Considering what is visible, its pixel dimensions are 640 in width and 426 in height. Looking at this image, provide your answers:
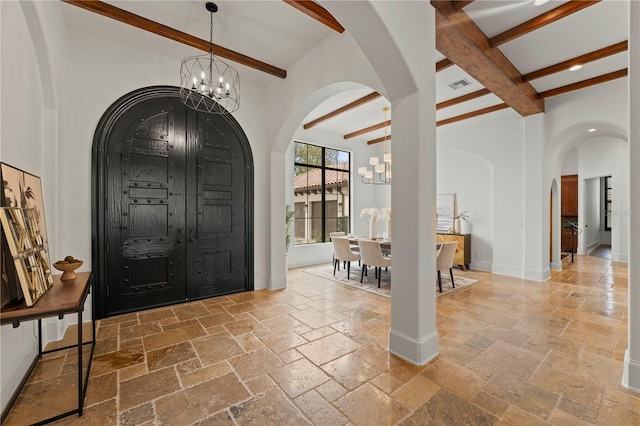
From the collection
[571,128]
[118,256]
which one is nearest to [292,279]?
[118,256]


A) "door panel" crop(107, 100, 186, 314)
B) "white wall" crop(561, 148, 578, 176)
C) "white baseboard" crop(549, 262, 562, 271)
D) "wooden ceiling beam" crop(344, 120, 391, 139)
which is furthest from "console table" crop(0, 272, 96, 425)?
"white wall" crop(561, 148, 578, 176)

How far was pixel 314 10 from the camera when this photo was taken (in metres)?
2.86

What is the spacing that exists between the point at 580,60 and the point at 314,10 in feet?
12.6

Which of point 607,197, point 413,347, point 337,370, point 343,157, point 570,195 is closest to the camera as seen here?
point 337,370

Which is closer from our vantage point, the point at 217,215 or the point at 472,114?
the point at 217,215

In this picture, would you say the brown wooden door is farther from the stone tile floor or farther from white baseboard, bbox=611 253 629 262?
the stone tile floor

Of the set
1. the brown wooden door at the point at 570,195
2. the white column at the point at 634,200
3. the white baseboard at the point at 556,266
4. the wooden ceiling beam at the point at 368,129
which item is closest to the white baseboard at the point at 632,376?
the white column at the point at 634,200

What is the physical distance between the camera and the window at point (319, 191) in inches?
279

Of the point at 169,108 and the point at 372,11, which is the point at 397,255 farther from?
the point at 169,108

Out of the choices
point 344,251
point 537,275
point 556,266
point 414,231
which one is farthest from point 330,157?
point 556,266

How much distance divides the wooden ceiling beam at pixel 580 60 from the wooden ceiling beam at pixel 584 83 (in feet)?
2.90

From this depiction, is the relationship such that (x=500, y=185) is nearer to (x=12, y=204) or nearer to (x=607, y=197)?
(x=12, y=204)

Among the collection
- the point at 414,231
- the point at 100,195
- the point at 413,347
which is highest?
the point at 100,195

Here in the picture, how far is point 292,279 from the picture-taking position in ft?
17.8
